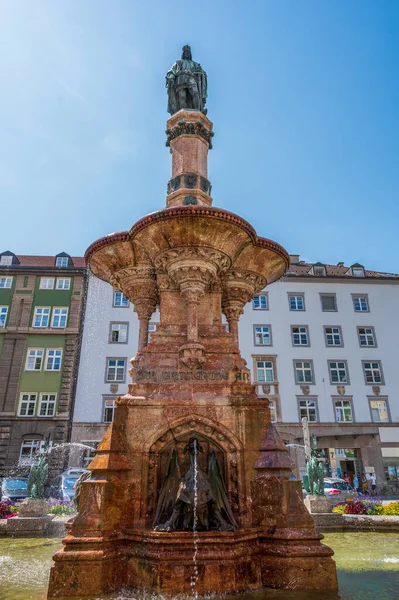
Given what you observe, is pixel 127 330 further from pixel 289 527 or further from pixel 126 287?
pixel 289 527

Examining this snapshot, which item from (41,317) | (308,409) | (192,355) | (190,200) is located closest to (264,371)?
(308,409)

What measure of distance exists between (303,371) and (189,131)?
27675mm

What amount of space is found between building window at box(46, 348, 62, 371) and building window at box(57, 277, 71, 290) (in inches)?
207

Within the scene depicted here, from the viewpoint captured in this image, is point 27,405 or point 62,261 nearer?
point 27,405

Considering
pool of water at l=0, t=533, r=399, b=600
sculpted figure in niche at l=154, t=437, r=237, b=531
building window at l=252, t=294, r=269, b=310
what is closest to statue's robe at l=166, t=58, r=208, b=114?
sculpted figure in niche at l=154, t=437, r=237, b=531

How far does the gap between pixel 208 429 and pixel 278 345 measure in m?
29.3

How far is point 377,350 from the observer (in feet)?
117

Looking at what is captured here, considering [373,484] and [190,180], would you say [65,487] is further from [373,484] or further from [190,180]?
[373,484]

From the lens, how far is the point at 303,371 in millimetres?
34250

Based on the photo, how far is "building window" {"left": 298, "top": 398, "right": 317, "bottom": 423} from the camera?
107 feet

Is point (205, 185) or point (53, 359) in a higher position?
point (53, 359)

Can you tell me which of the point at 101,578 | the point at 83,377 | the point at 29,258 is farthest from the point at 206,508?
the point at 29,258

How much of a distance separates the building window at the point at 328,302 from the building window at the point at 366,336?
2673 mm

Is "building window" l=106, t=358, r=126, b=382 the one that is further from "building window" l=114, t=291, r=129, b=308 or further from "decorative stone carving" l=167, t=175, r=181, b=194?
"decorative stone carving" l=167, t=175, r=181, b=194
